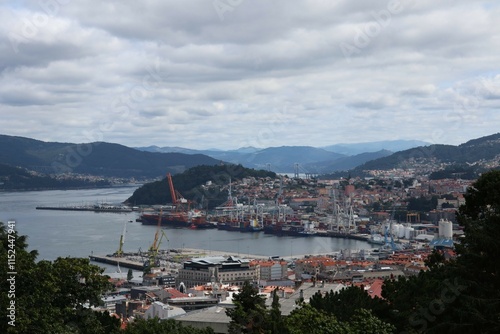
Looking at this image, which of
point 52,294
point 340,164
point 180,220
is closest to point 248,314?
point 52,294

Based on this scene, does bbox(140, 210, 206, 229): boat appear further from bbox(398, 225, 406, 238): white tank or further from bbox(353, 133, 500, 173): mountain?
bbox(353, 133, 500, 173): mountain

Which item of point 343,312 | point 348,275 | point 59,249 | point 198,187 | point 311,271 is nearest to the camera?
point 343,312

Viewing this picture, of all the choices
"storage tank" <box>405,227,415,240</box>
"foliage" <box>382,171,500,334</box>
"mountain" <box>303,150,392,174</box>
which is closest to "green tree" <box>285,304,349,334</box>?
"foliage" <box>382,171,500,334</box>

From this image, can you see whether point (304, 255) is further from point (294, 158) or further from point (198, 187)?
point (294, 158)

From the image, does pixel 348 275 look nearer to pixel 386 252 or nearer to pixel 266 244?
pixel 386 252

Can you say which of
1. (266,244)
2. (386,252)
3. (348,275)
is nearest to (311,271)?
(348,275)

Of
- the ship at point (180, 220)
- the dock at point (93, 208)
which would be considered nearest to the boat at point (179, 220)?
the ship at point (180, 220)
